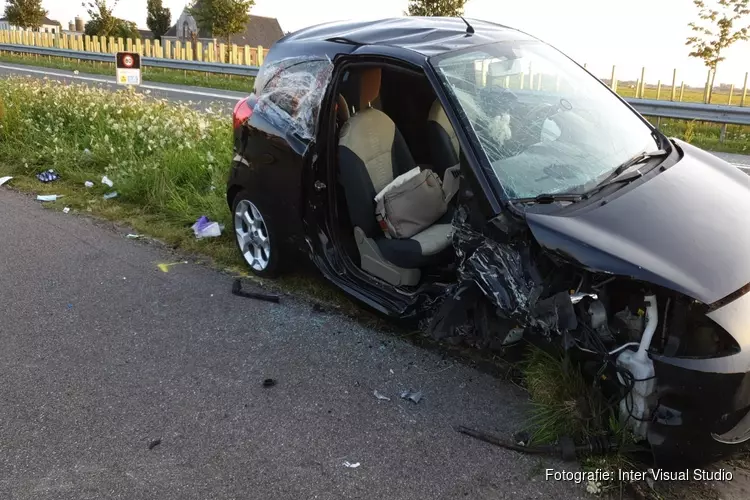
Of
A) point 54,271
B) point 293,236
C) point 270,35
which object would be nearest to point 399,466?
point 293,236

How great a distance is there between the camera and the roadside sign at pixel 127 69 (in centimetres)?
936

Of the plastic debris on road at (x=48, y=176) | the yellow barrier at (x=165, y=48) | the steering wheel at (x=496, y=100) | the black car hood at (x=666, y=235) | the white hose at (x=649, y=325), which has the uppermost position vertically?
the yellow barrier at (x=165, y=48)

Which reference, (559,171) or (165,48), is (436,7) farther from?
(559,171)

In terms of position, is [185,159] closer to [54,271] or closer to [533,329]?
[54,271]

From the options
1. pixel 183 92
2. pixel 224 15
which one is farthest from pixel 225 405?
pixel 224 15

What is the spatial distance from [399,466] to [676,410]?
45.6 inches

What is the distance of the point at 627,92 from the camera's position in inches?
527

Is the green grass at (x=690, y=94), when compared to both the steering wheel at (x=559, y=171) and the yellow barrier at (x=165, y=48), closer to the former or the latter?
the yellow barrier at (x=165, y=48)

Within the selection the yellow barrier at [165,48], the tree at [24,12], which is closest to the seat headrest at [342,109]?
the yellow barrier at [165,48]

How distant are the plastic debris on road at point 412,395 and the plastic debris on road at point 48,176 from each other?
6.14m

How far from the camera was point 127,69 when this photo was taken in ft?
31.1

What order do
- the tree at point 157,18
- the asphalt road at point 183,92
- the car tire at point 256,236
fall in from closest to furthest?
1. the car tire at point 256,236
2. the asphalt road at point 183,92
3. the tree at point 157,18

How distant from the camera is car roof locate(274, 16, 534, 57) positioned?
350cm

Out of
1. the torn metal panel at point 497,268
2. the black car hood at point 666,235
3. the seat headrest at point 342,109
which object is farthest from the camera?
the seat headrest at point 342,109
